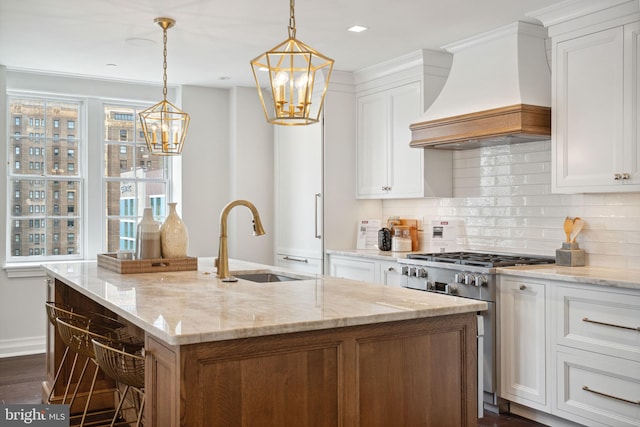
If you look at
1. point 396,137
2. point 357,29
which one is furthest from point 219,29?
point 396,137

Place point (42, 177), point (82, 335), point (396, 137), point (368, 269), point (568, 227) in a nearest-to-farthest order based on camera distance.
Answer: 1. point (82, 335)
2. point (568, 227)
3. point (368, 269)
4. point (396, 137)
5. point (42, 177)

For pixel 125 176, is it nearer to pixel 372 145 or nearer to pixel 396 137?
pixel 372 145

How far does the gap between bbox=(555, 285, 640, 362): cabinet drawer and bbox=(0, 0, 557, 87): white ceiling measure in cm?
179

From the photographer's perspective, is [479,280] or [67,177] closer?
[479,280]

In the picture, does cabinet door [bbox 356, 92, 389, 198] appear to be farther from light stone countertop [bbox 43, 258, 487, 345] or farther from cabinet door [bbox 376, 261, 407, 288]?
light stone countertop [bbox 43, 258, 487, 345]

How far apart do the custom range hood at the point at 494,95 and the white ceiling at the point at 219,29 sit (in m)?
0.14

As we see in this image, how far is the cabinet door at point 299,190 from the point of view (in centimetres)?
584

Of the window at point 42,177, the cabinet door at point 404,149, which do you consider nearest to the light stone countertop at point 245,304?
the cabinet door at point 404,149

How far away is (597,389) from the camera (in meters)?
3.48

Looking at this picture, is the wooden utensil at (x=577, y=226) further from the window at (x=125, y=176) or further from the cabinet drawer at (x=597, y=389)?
the window at (x=125, y=176)

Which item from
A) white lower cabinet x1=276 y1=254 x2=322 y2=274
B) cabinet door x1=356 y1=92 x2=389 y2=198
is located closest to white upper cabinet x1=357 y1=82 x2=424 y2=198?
cabinet door x1=356 y1=92 x2=389 y2=198

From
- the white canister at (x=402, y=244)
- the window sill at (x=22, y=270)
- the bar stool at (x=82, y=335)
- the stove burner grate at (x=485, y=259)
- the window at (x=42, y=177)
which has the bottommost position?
the bar stool at (x=82, y=335)

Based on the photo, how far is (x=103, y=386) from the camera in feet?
13.4

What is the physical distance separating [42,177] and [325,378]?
468 centimetres
